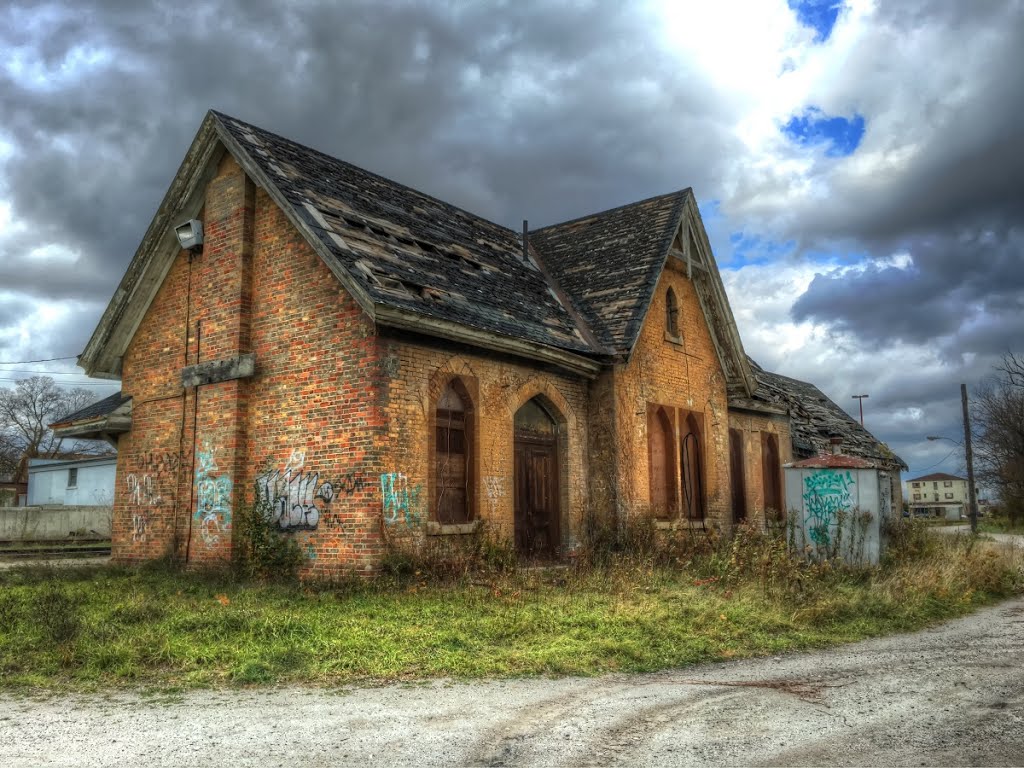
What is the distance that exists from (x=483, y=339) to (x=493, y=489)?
93.2 inches

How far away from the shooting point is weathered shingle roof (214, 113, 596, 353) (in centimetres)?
1188

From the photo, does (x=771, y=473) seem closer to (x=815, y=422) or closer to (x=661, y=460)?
(x=815, y=422)

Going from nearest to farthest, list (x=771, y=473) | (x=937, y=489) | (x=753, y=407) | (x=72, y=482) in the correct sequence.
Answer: (x=753, y=407) < (x=771, y=473) < (x=72, y=482) < (x=937, y=489)

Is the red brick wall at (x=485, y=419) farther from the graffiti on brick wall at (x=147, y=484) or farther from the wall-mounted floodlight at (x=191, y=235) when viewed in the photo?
the wall-mounted floodlight at (x=191, y=235)

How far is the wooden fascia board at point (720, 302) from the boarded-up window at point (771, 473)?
303 cm

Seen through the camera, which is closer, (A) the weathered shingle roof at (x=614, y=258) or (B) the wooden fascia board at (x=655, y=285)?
(B) the wooden fascia board at (x=655, y=285)

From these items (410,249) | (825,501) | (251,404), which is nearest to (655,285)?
(825,501)

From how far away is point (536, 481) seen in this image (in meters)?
14.4

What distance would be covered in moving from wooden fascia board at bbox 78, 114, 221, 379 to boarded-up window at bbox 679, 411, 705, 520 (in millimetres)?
10075

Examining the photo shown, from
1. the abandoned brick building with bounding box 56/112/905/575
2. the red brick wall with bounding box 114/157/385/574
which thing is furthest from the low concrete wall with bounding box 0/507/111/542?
the red brick wall with bounding box 114/157/385/574

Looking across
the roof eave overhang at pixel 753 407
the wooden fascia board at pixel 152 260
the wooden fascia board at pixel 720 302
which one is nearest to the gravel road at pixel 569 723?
the wooden fascia board at pixel 152 260

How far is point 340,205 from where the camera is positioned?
13.5 m

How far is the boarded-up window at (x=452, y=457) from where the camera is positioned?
1235 centimetres

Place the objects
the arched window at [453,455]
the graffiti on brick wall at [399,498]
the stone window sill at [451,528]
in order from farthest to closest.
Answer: the arched window at [453,455], the stone window sill at [451,528], the graffiti on brick wall at [399,498]
